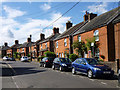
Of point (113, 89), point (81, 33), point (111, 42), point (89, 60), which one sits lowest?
point (113, 89)

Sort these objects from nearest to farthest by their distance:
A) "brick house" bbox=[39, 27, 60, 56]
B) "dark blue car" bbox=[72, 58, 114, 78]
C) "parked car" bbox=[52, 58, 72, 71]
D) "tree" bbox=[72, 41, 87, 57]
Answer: "dark blue car" bbox=[72, 58, 114, 78] → "parked car" bbox=[52, 58, 72, 71] → "tree" bbox=[72, 41, 87, 57] → "brick house" bbox=[39, 27, 60, 56]

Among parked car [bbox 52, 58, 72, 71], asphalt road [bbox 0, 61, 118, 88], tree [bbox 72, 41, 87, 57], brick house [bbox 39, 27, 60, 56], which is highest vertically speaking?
Result: brick house [bbox 39, 27, 60, 56]

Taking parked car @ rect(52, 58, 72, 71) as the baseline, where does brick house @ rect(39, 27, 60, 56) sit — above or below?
above

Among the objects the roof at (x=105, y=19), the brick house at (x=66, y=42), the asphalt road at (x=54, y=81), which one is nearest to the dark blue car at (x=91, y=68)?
the asphalt road at (x=54, y=81)

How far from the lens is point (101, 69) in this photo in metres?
11.5

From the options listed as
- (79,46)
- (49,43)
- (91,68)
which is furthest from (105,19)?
(49,43)

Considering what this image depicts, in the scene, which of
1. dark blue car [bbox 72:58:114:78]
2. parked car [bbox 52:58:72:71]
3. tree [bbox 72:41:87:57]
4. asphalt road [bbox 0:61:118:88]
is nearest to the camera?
asphalt road [bbox 0:61:118:88]

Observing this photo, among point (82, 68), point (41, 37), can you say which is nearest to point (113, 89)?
point (82, 68)

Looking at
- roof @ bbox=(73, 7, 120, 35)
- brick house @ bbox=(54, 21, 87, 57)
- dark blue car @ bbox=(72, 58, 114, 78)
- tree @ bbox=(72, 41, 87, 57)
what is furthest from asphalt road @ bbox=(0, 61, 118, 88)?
brick house @ bbox=(54, 21, 87, 57)

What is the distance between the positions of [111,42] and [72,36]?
35.5 ft

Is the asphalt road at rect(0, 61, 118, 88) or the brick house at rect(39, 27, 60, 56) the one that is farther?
the brick house at rect(39, 27, 60, 56)

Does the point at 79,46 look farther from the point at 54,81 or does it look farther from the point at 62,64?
the point at 54,81

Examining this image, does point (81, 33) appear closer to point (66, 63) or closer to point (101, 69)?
point (66, 63)

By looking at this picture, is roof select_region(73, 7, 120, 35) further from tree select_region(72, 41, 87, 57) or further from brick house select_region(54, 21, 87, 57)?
brick house select_region(54, 21, 87, 57)
